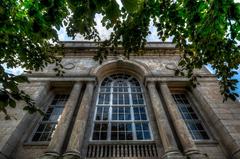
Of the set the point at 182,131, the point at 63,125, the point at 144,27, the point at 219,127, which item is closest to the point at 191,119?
the point at 219,127

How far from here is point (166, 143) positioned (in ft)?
22.0

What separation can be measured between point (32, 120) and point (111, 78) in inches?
226

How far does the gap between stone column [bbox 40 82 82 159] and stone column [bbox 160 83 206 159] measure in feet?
16.4

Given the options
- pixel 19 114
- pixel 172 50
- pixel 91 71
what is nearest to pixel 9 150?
pixel 19 114

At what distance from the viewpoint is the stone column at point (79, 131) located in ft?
20.4

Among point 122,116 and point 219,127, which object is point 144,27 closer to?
point 122,116

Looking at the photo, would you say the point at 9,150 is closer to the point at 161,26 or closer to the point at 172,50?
the point at 161,26

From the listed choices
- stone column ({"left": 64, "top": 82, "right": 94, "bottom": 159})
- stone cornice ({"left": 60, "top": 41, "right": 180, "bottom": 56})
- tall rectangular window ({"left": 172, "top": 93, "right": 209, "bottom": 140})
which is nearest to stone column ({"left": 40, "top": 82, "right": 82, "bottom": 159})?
stone column ({"left": 64, "top": 82, "right": 94, "bottom": 159})

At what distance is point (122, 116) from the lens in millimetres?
9156

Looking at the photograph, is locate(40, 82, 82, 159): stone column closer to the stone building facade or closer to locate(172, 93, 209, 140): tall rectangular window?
the stone building facade

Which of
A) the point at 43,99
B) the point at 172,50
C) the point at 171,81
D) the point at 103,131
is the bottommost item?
the point at 103,131

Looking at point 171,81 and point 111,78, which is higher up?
point 111,78

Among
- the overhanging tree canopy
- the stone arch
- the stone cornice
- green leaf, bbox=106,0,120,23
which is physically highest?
the stone cornice

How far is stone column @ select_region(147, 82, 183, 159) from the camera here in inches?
249
